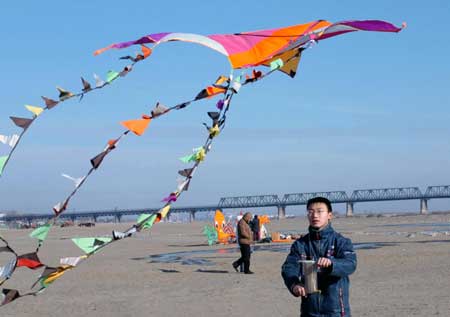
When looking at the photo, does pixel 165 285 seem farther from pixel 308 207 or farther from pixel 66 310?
pixel 308 207

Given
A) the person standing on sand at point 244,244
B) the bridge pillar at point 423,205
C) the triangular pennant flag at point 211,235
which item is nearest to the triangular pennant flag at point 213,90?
the person standing on sand at point 244,244

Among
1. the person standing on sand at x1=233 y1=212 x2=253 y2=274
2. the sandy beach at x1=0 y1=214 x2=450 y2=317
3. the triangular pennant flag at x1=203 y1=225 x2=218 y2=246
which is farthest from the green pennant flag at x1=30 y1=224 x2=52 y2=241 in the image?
the triangular pennant flag at x1=203 y1=225 x2=218 y2=246

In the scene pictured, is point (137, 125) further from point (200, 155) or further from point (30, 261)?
point (30, 261)

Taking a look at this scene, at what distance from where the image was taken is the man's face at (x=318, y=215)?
551 cm

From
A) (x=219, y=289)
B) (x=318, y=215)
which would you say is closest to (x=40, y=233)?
(x=318, y=215)

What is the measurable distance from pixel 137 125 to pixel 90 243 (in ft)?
3.22

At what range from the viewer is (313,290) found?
538cm

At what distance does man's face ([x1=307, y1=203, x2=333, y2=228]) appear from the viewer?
551cm

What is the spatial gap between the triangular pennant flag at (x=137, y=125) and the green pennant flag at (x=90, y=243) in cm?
86

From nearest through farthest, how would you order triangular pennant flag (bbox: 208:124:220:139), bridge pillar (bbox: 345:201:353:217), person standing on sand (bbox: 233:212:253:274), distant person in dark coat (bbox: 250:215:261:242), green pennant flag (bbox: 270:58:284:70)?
triangular pennant flag (bbox: 208:124:220:139) → green pennant flag (bbox: 270:58:284:70) → person standing on sand (bbox: 233:212:253:274) → distant person in dark coat (bbox: 250:215:261:242) → bridge pillar (bbox: 345:201:353:217)

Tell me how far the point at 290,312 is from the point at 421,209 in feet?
383

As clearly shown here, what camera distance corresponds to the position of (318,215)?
18.1 feet

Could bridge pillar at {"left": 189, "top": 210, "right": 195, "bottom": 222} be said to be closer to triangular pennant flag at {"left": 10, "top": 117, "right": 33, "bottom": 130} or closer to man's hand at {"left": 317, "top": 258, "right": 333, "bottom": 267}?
triangular pennant flag at {"left": 10, "top": 117, "right": 33, "bottom": 130}

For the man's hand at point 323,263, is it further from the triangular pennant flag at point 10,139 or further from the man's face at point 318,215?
the triangular pennant flag at point 10,139
